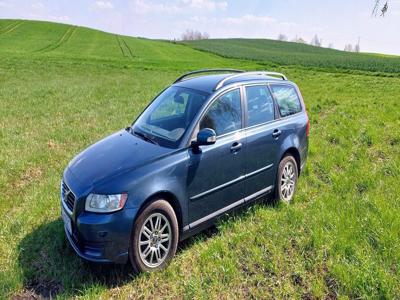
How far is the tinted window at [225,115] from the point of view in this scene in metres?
4.20

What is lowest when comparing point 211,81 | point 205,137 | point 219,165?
point 219,165

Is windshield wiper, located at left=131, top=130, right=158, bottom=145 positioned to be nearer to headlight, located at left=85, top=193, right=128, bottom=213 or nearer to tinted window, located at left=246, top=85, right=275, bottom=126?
headlight, located at left=85, top=193, right=128, bottom=213

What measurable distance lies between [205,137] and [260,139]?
1.11m

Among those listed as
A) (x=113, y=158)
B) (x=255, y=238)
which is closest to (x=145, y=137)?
(x=113, y=158)

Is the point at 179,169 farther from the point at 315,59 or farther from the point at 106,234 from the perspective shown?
the point at 315,59

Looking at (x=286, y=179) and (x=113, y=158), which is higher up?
(x=113, y=158)

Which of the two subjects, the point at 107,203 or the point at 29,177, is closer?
the point at 107,203

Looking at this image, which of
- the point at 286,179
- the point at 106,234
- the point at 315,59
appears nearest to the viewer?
the point at 106,234

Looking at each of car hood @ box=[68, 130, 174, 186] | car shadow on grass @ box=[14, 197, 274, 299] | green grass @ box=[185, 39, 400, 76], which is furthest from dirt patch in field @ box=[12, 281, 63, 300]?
green grass @ box=[185, 39, 400, 76]

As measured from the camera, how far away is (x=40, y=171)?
6.33 m

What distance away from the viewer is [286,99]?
5.45 m

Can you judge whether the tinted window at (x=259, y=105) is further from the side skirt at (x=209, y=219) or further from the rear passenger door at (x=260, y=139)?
the side skirt at (x=209, y=219)

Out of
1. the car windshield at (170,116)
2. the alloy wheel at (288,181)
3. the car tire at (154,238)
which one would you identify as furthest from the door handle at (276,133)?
the car tire at (154,238)

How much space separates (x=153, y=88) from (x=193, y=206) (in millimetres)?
13319
